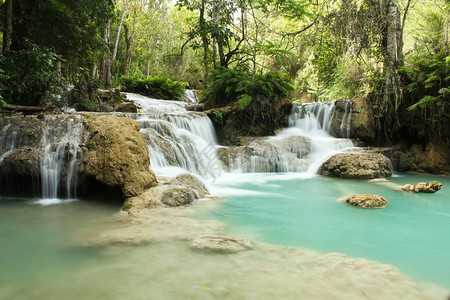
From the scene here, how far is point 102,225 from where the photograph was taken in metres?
3.78

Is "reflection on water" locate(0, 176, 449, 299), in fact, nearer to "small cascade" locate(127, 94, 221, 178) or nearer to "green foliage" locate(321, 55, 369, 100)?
"small cascade" locate(127, 94, 221, 178)

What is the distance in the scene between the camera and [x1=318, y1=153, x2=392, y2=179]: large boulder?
7934mm

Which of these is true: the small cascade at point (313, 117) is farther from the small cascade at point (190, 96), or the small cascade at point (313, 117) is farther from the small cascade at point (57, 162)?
the small cascade at point (190, 96)

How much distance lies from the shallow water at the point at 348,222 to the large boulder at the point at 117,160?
4.70ft

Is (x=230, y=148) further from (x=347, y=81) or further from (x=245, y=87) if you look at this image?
(x=347, y=81)

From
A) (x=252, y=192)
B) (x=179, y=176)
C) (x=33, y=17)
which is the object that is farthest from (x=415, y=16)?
(x=33, y=17)

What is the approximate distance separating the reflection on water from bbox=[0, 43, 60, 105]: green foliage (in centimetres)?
348

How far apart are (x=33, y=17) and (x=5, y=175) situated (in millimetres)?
5585

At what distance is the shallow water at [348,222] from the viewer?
322 cm

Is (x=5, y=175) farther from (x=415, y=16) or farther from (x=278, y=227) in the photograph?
(x=415, y=16)

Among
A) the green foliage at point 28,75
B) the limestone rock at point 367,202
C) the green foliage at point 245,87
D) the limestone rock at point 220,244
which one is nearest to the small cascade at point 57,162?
the green foliage at point 28,75

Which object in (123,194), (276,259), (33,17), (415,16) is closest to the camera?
(276,259)

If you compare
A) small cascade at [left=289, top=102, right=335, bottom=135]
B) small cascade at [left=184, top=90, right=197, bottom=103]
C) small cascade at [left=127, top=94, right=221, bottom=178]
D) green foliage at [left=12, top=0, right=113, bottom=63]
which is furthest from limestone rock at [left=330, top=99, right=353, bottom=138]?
small cascade at [left=184, top=90, right=197, bottom=103]

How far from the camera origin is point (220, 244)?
3.12m
